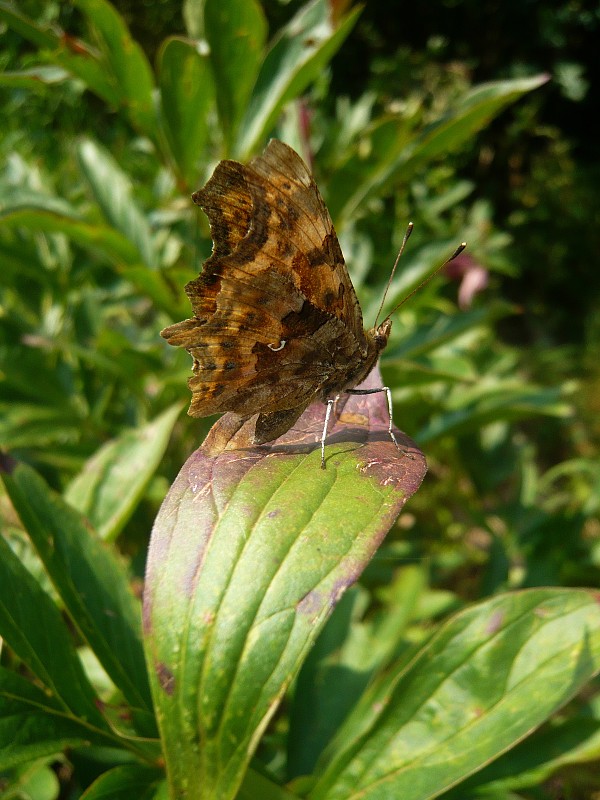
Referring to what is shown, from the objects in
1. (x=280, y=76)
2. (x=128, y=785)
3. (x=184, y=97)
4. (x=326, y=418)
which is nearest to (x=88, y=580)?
(x=128, y=785)

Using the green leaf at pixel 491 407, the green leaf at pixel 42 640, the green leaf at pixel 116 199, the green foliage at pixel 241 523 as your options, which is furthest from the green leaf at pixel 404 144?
the green leaf at pixel 42 640

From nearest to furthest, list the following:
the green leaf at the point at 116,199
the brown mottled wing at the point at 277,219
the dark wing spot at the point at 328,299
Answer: the brown mottled wing at the point at 277,219, the dark wing spot at the point at 328,299, the green leaf at the point at 116,199

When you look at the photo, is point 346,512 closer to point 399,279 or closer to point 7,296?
point 399,279

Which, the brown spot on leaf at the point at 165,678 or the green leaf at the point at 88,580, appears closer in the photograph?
the brown spot on leaf at the point at 165,678

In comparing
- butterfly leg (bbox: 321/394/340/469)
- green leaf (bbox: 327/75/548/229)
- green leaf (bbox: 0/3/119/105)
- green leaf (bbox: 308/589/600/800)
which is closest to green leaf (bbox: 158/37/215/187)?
green leaf (bbox: 0/3/119/105)

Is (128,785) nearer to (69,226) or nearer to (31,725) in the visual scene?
(31,725)

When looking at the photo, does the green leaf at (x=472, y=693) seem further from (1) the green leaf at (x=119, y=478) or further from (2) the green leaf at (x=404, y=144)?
(2) the green leaf at (x=404, y=144)
